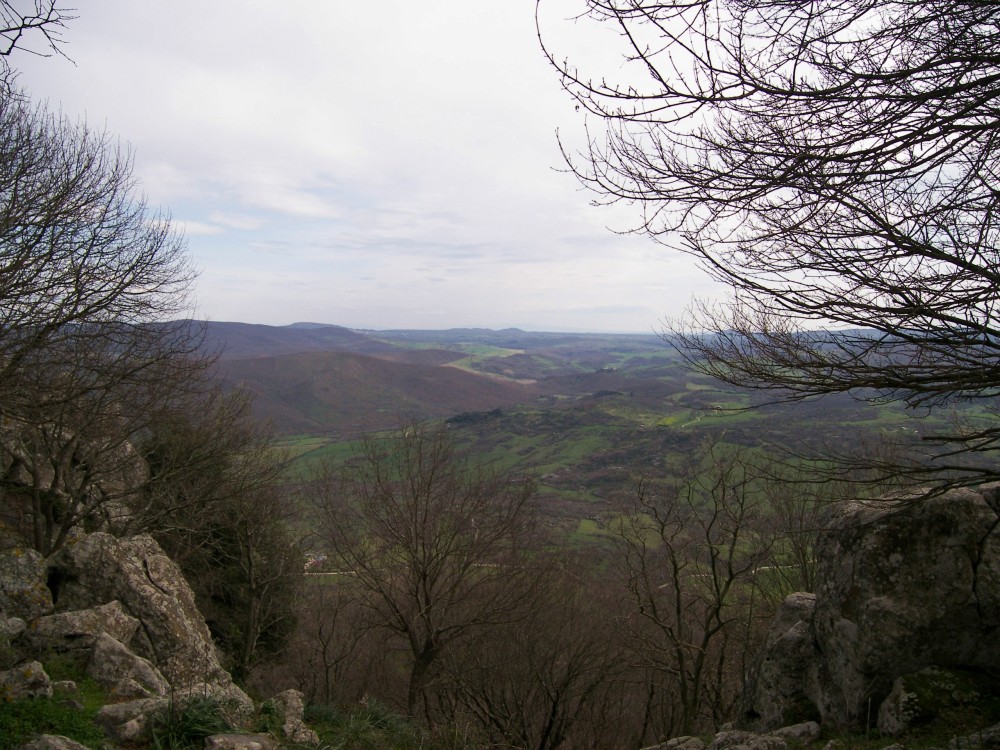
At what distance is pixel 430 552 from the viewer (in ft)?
41.0

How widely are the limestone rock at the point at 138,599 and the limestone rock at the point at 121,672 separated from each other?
94 centimetres

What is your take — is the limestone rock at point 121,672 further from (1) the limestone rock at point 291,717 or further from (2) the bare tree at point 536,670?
(2) the bare tree at point 536,670

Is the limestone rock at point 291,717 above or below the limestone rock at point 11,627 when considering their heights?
below

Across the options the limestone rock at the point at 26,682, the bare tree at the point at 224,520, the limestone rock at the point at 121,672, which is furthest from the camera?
the bare tree at the point at 224,520

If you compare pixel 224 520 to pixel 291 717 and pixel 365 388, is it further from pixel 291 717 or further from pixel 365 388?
pixel 365 388

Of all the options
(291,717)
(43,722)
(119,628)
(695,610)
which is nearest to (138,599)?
(119,628)

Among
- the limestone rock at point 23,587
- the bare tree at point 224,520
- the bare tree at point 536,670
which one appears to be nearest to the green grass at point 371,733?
the limestone rock at point 23,587

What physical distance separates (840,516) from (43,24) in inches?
372

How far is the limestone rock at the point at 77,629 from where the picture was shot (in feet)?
20.3

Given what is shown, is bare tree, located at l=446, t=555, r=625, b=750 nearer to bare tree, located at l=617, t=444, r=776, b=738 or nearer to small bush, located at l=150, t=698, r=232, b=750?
bare tree, located at l=617, t=444, r=776, b=738

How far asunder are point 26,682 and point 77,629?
5.57 feet

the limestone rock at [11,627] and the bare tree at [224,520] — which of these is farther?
the bare tree at [224,520]

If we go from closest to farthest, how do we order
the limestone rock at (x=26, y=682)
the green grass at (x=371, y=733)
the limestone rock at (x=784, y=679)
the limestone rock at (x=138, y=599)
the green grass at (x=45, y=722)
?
the green grass at (x=45, y=722) < the limestone rock at (x=26, y=682) < the green grass at (x=371, y=733) < the limestone rock at (x=784, y=679) < the limestone rock at (x=138, y=599)

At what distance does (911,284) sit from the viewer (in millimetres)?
4098
